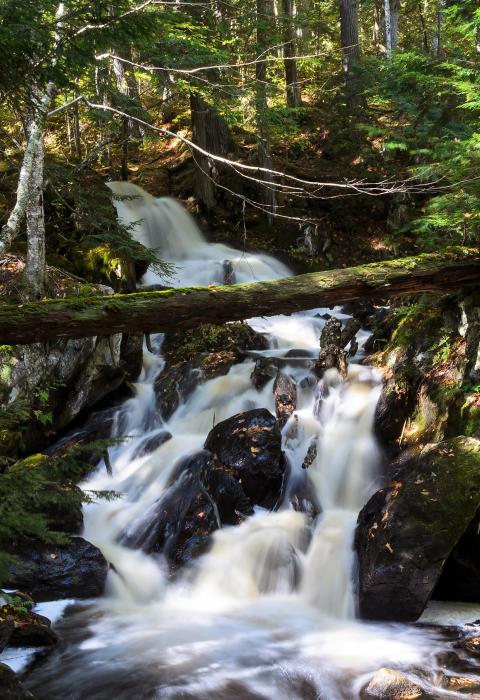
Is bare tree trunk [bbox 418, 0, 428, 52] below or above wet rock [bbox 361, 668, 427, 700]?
above

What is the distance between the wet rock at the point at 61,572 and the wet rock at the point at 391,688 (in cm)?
319

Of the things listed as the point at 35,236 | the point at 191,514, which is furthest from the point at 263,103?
the point at 191,514

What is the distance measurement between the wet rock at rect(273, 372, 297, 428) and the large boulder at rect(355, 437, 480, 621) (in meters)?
2.79

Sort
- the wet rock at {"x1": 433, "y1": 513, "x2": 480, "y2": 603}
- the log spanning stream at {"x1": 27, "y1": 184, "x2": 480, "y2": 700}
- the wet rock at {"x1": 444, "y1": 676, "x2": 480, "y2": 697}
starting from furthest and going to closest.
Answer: the wet rock at {"x1": 433, "y1": 513, "x2": 480, "y2": 603}
the log spanning stream at {"x1": 27, "y1": 184, "x2": 480, "y2": 700}
the wet rock at {"x1": 444, "y1": 676, "x2": 480, "y2": 697}

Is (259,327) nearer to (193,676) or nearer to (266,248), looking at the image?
(266,248)

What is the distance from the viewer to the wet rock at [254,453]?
7.42 meters

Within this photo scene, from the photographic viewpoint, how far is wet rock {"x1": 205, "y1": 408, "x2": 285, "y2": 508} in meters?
7.42

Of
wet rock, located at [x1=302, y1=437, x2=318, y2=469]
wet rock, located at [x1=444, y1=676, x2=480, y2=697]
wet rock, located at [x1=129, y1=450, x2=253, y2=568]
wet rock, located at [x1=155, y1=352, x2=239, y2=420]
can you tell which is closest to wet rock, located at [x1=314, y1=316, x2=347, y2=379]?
wet rock, located at [x1=302, y1=437, x2=318, y2=469]

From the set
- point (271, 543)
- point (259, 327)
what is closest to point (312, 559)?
point (271, 543)

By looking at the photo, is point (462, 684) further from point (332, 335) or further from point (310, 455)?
point (332, 335)

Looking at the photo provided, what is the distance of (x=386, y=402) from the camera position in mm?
7891

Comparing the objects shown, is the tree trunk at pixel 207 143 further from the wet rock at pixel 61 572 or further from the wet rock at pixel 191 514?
the wet rock at pixel 61 572

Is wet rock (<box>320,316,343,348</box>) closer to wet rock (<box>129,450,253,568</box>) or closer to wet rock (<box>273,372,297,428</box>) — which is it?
wet rock (<box>273,372,297,428</box>)

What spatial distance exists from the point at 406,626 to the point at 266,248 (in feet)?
35.4
